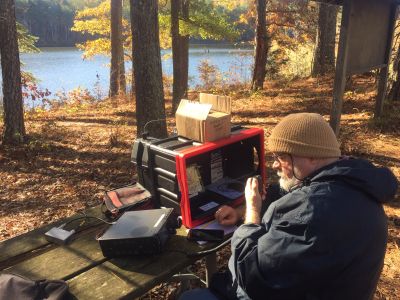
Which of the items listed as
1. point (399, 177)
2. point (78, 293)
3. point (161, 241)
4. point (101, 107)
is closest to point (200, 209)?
point (161, 241)

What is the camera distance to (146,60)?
5781 mm

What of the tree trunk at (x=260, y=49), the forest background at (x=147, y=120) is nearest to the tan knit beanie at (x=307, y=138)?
the forest background at (x=147, y=120)

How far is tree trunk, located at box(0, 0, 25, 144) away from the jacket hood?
22.1 feet

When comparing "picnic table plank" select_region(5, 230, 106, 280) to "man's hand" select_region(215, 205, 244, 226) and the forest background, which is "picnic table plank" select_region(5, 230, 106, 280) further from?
the forest background

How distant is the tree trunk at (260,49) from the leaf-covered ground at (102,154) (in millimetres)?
1383

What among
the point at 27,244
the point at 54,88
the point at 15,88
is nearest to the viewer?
the point at 27,244

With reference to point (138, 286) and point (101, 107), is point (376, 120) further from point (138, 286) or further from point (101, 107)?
point (101, 107)

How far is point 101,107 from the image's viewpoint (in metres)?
12.3

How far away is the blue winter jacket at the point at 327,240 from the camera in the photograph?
4.91 ft

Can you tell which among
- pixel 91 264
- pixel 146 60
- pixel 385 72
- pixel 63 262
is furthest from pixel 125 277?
pixel 385 72

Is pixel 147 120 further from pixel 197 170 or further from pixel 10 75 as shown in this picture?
pixel 197 170

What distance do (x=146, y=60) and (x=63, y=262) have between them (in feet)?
13.6

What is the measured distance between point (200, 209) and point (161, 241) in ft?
1.71

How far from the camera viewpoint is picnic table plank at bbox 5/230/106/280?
6.77 ft
